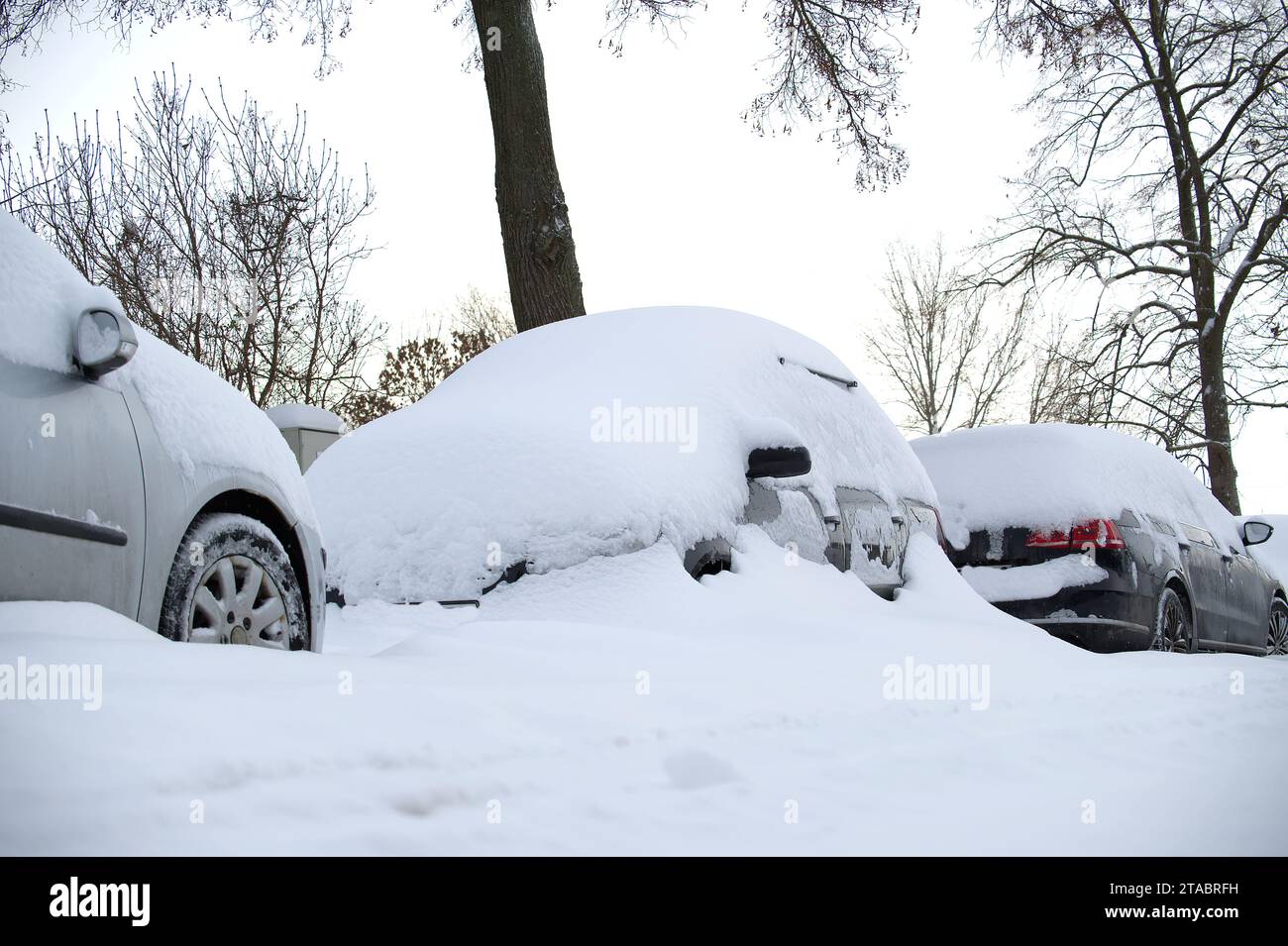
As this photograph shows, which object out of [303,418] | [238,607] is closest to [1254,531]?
[303,418]

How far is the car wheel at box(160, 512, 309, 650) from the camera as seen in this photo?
2.86m

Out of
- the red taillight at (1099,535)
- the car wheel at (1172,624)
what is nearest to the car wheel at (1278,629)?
the car wheel at (1172,624)

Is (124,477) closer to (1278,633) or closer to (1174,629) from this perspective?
(1174,629)

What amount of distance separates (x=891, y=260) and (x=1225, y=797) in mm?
29795

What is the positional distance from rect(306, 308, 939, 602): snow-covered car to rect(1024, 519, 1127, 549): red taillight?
940 mm

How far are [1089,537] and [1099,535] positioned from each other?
0.18ft

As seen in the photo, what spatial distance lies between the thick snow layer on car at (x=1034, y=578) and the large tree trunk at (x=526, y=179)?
156 inches

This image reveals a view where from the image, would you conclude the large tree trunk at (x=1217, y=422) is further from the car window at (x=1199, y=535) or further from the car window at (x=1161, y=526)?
the car window at (x=1161, y=526)

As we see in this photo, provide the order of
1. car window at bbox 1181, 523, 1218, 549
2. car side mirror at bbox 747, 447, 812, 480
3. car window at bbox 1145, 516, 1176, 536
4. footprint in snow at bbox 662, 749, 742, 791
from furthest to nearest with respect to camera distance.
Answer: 1. car window at bbox 1181, 523, 1218, 549
2. car window at bbox 1145, 516, 1176, 536
3. car side mirror at bbox 747, 447, 812, 480
4. footprint in snow at bbox 662, 749, 742, 791

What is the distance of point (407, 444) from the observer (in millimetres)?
4527

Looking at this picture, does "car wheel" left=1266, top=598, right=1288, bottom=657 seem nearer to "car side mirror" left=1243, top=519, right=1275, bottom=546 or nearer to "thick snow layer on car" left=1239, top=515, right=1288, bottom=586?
"car side mirror" left=1243, top=519, right=1275, bottom=546

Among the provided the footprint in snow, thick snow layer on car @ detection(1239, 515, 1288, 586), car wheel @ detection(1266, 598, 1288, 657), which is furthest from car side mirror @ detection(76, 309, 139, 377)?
thick snow layer on car @ detection(1239, 515, 1288, 586)
